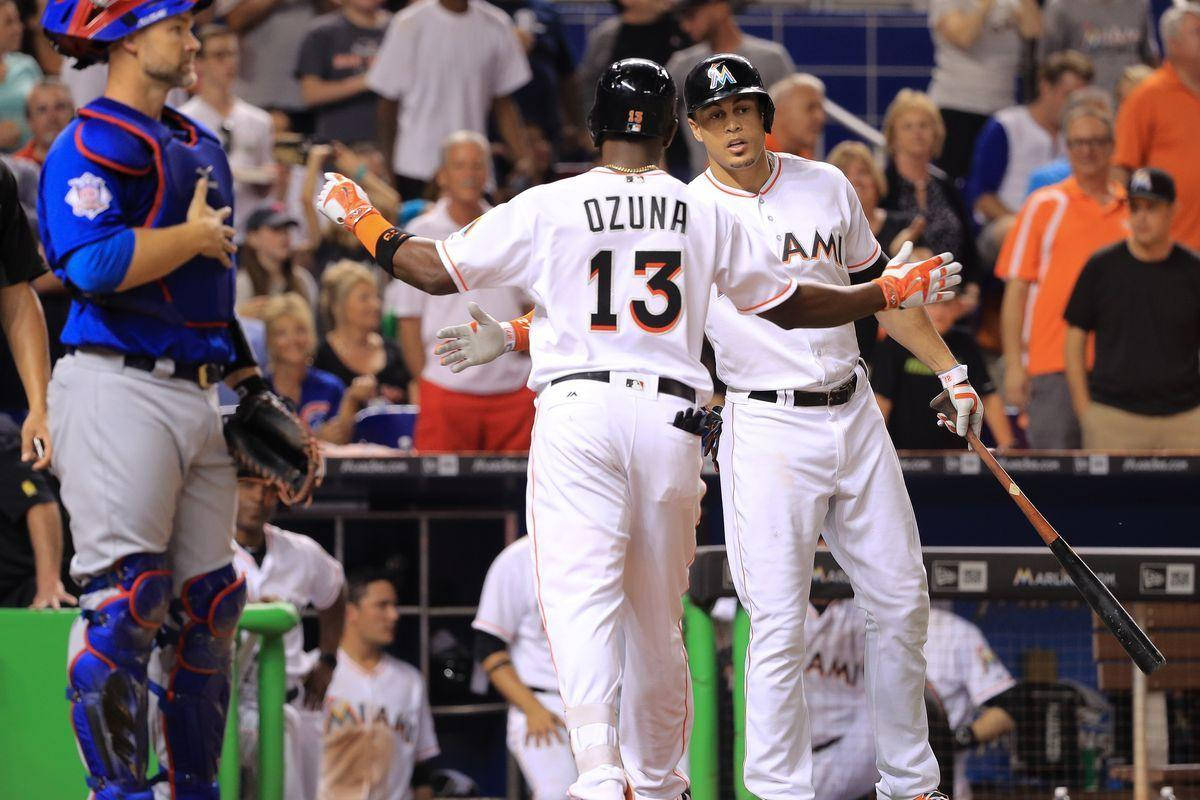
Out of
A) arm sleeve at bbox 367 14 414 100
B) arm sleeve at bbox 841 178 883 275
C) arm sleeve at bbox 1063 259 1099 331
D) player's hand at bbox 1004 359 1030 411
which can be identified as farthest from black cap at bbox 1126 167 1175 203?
arm sleeve at bbox 367 14 414 100

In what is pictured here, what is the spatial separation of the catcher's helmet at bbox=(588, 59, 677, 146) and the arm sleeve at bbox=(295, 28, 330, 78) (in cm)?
669

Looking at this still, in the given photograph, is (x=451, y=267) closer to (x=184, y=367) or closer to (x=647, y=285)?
(x=647, y=285)

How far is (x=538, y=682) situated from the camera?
7535 millimetres

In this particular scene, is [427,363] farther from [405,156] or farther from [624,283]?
[624,283]

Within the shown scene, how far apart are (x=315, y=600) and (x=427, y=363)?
1.62 metres

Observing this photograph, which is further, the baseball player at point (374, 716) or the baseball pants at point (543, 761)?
the baseball player at point (374, 716)

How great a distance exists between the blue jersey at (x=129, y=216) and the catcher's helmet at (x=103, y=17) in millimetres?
187

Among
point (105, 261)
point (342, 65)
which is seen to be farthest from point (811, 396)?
point (342, 65)

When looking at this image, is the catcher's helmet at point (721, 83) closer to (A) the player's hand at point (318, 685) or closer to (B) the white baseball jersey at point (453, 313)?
(B) the white baseball jersey at point (453, 313)

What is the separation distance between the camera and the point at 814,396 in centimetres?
488

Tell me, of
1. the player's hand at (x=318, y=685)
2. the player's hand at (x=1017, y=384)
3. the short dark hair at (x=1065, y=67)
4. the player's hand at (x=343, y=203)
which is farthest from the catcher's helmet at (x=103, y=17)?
the short dark hair at (x=1065, y=67)

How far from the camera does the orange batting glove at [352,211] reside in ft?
14.9

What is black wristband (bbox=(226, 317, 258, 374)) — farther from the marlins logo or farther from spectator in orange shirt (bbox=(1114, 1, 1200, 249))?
spectator in orange shirt (bbox=(1114, 1, 1200, 249))

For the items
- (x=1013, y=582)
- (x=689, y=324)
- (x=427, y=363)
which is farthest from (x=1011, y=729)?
(x=427, y=363)
